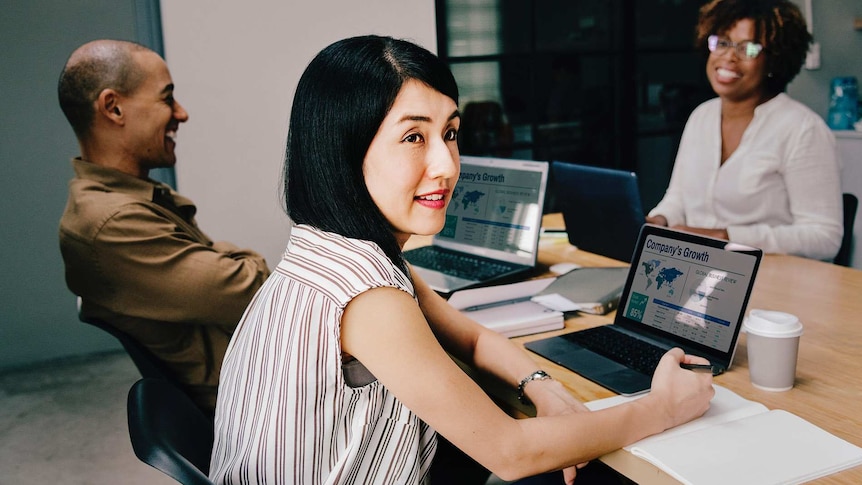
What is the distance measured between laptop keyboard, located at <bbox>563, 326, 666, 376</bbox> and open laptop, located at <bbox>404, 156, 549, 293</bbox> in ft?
1.65

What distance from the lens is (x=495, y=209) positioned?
219cm

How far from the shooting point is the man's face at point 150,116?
194cm

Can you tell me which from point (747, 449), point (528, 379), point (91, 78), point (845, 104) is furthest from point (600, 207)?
point (845, 104)

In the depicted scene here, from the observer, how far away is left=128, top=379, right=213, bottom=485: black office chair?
3.08 feet

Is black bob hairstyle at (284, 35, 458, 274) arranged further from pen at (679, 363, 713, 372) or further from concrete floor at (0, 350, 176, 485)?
concrete floor at (0, 350, 176, 485)

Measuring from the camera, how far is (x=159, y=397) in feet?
3.75

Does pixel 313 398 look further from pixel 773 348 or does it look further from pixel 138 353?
pixel 773 348

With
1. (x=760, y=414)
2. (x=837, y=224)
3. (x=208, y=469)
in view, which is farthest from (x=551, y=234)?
(x=208, y=469)

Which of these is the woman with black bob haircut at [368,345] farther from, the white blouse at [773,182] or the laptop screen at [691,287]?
the white blouse at [773,182]

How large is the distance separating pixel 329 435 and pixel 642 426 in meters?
0.45

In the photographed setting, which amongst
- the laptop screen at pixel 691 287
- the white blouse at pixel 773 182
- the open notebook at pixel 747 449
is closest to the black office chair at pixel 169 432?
the open notebook at pixel 747 449

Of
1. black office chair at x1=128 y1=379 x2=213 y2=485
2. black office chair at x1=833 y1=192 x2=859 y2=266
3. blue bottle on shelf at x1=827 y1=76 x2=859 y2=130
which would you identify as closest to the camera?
black office chair at x1=128 y1=379 x2=213 y2=485

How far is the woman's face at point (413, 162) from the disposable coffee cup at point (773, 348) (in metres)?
0.56

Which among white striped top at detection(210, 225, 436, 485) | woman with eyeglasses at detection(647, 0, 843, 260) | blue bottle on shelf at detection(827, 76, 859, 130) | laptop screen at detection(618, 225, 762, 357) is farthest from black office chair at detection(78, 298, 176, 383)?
blue bottle on shelf at detection(827, 76, 859, 130)
